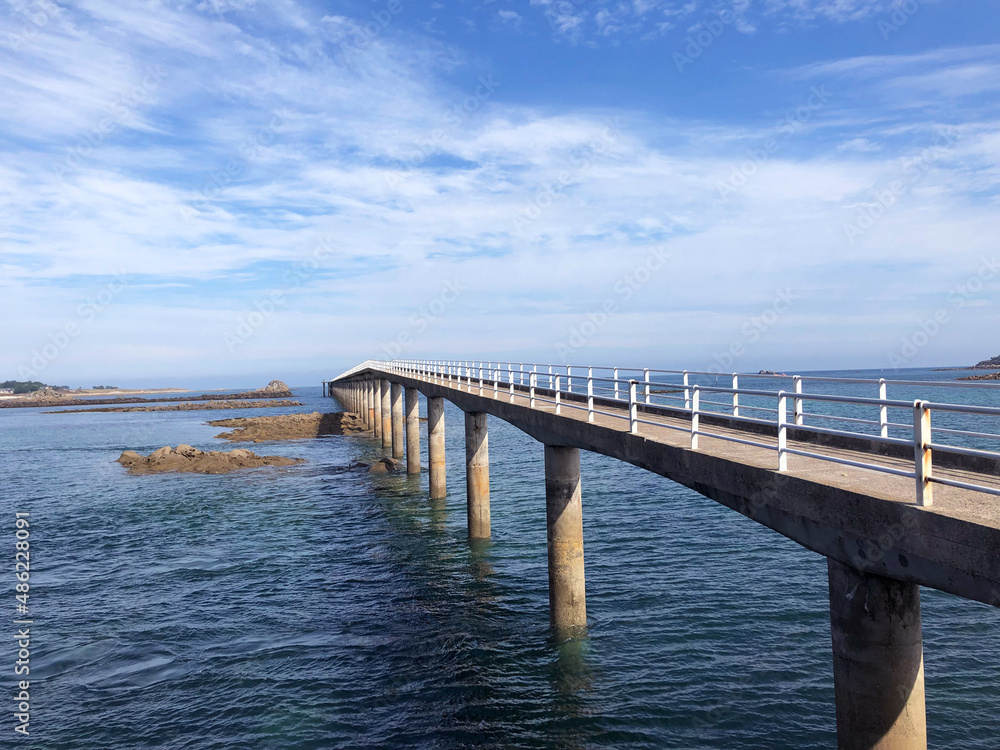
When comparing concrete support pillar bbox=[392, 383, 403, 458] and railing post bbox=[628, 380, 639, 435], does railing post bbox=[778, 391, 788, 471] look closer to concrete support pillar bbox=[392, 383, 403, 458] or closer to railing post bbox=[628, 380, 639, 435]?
railing post bbox=[628, 380, 639, 435]

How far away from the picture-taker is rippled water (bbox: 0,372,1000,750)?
12.3 m

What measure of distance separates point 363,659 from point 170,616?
6.41 metres

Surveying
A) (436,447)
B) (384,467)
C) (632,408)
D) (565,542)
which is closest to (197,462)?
(384,467)

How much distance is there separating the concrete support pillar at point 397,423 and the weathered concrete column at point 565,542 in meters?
31.6

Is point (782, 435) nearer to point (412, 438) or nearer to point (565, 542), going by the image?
point (565, 542)

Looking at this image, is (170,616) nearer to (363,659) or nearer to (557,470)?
Answer: (363,659)

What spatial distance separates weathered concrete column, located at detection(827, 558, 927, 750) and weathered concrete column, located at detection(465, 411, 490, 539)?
17260 mm

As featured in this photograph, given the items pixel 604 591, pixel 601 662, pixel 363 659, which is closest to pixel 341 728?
pixel 363 659

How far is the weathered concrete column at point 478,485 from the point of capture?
24.6m

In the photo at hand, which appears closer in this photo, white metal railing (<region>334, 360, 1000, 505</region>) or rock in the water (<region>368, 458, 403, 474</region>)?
white metal railing (<region>334, 360, 1000, 505</region>)

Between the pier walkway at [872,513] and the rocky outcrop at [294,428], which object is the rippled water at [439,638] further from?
the rocky outcrop at [294,428]

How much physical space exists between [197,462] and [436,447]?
793 inches

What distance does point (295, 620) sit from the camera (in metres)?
17.5

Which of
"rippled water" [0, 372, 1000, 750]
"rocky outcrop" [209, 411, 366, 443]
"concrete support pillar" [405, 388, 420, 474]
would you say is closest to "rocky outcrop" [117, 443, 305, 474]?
"concrete support pillar" [405, 388, 420, 474]
